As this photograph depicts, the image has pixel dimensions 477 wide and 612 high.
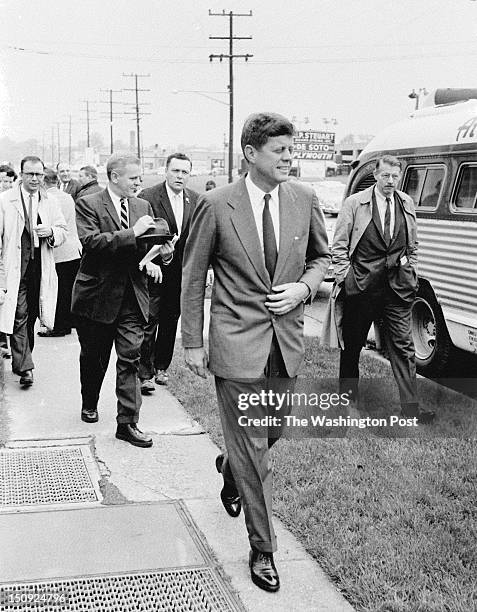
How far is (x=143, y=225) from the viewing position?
578cm

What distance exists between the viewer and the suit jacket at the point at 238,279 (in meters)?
4.04

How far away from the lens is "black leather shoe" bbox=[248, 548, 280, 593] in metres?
3.86

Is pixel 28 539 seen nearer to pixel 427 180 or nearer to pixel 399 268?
pixel 399 268

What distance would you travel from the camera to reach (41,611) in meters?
3.64

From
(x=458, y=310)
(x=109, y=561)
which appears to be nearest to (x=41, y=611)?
(x=109, y=561)

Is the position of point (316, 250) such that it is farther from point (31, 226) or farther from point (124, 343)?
point (31, 226)

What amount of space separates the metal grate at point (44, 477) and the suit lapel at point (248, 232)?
1857mm

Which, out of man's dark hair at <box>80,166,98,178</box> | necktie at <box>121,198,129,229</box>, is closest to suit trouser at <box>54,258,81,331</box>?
man's dark hair at <box>80,166,98,178</box>

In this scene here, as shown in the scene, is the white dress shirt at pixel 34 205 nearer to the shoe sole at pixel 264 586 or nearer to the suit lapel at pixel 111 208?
the suit lapel at pixel 111 208

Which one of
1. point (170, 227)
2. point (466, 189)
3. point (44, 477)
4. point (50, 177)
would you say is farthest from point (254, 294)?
point (50, 177)

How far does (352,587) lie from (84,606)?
120 cm

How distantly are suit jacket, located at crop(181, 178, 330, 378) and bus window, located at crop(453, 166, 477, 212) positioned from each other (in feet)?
14.0

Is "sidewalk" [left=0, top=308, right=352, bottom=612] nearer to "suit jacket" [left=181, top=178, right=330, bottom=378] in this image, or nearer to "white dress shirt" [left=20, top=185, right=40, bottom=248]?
Result: "suit jacket" [left=181, top=178, right=330, bottom=378]

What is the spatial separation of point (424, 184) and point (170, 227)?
119 inches
